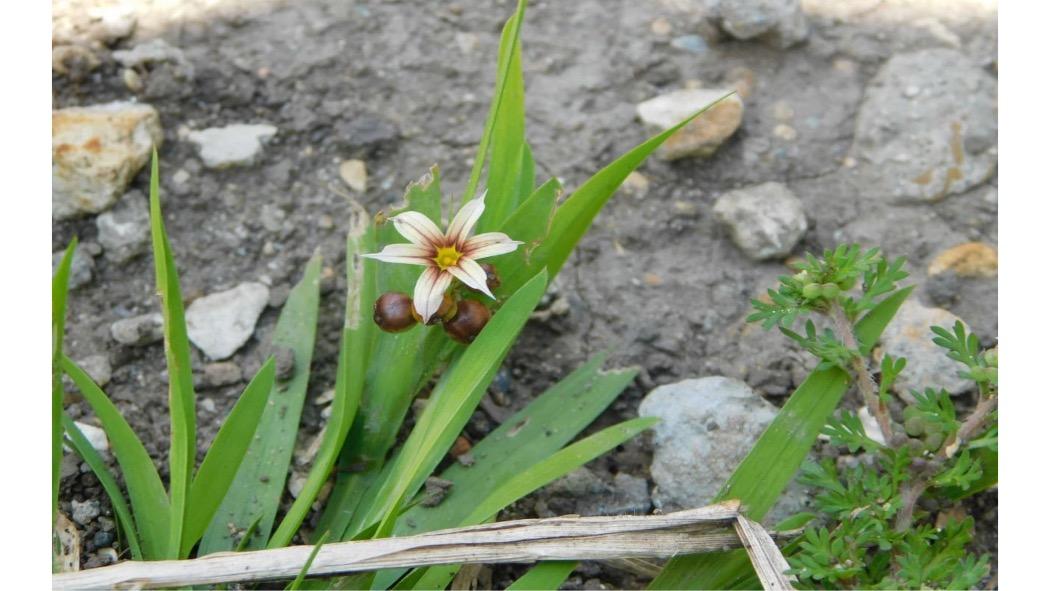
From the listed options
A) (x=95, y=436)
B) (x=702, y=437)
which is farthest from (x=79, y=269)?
(x=702, y=437)

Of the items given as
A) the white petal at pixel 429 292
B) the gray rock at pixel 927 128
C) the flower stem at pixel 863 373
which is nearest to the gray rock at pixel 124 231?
the white petal at pixel 429 292

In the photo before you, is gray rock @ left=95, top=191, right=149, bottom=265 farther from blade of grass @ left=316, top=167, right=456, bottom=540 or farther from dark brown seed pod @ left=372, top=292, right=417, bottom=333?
dark brown seed pod @ left=372, top=292, right=417, bottom=333

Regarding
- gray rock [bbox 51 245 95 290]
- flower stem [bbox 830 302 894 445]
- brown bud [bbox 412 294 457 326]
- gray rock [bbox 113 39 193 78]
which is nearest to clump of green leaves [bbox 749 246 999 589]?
flower stem [bbox 830 302 894 445]

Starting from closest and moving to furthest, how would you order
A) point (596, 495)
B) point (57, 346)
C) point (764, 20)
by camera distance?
point (57, 346) → point (596, 495) → point (764, 20)

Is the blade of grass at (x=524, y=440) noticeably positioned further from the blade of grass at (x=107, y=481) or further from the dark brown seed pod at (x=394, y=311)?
the blade of grass at (x=107, y=481)

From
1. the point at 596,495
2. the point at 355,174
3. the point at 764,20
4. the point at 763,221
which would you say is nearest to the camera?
the point at 596,495

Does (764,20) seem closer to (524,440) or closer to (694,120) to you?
(694,120)

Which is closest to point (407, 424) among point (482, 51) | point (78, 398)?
point (78, 398)
